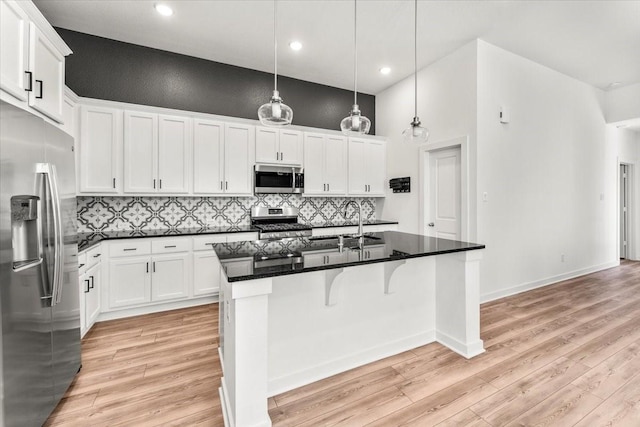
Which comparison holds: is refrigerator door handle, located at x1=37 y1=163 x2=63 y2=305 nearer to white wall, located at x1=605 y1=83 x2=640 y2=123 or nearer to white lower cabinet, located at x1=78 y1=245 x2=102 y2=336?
white lower cabinet, located at x1=78 y1=245 x2=102 y2=336

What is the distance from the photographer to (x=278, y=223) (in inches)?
181

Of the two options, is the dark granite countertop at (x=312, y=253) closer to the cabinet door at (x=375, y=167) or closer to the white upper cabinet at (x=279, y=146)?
the white upper cabinet at (x=279, y=146)

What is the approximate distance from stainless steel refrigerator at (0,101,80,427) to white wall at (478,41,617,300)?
4.13 metres

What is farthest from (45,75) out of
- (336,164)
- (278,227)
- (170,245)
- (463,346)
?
(463,346)

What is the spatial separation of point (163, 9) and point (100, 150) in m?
1.70

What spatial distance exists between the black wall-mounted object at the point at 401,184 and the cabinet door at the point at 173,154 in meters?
3.24

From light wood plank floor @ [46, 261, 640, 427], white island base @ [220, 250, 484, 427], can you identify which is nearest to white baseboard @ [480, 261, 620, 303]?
light wood plank floor @ [46, 261, 640, 427]

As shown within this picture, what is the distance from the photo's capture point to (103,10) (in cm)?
306

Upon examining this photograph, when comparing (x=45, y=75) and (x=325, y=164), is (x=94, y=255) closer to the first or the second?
(x=45, y=75)

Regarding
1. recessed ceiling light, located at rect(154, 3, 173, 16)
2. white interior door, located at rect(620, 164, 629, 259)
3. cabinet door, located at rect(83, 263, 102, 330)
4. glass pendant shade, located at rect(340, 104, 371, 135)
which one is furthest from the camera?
white interior door, located at rect(620, 164, 629, 259)

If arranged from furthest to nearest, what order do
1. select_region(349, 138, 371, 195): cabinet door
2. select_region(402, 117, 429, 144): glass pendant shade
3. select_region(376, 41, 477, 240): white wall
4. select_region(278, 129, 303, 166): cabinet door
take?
select_region(349, 138, 371, 195): cabinet door → select_region(278, 129, 303, 166): cabinet door → select_region(376, 41, 477, 240): white wall → select_region(402, 117, 429, 144): glass pendant shade

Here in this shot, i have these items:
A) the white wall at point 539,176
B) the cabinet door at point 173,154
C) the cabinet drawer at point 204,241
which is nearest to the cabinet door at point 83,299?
the cabinet drawer at point 204,241

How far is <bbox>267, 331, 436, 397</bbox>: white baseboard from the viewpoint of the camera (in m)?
2.03

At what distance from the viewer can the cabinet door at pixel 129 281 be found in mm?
3266
